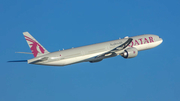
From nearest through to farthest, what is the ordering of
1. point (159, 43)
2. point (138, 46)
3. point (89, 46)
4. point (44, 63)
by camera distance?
point (44, 63), point (89, 46), point (138, 46), point (159, 43)

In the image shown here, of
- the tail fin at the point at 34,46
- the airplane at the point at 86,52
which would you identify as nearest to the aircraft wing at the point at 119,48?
the airplane at the point at 86,52

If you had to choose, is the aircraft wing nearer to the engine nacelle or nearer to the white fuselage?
the white fuselage

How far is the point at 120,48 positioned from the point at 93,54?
6652mm

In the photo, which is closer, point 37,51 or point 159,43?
point 37,51

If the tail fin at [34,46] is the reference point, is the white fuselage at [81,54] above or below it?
below

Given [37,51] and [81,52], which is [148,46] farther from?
[37,51]

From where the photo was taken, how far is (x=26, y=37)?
5997 centimetres

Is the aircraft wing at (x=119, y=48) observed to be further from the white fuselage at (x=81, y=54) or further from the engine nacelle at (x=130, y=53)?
the engine nacelle at (x=130, y=53)

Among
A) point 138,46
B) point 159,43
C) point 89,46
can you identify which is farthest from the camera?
point 159,43

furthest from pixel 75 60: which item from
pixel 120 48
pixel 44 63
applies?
pixel 120 48

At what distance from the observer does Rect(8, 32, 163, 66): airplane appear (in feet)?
195

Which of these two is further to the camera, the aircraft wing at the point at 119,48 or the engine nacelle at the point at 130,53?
the engine nacelle at the point at 130,53

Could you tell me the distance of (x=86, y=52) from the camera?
6162cm

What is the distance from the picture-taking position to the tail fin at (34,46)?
5995 cm
